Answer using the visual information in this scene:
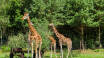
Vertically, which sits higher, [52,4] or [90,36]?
[52,4]

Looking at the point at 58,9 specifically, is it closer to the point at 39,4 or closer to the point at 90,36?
the point at 39,4

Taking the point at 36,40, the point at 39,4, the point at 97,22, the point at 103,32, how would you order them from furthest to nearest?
the point at 103,32 < the point at 97,22 < the point at 39,4 < the point at 36,40

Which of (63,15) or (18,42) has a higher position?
(63,15)

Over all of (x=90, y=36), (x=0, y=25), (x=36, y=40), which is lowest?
(x=90, y=36)

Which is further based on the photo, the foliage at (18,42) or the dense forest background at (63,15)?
the dense forest background at (63,15)

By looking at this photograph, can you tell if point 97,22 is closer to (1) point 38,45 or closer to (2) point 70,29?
(2) point 70,29

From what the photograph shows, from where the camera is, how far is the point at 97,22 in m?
21.0

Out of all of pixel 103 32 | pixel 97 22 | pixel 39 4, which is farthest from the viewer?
pixel 103 32

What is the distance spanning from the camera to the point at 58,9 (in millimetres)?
20031

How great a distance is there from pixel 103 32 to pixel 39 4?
33.8ft

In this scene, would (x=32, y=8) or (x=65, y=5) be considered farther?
(x=65, y=5)

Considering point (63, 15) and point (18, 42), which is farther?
point (63, 15)

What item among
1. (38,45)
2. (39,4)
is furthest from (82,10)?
(38,45)

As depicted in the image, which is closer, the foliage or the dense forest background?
the foliage
